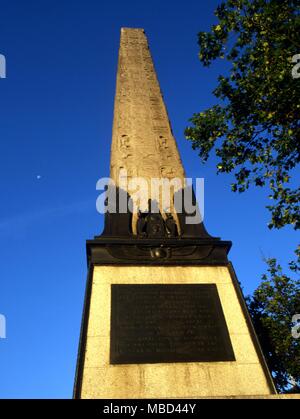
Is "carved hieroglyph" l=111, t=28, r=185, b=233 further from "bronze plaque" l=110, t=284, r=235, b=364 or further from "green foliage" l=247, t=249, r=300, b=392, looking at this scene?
"green foliage" l=247, t=249, r=300, b=392

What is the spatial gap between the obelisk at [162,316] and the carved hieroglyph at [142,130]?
65 cm

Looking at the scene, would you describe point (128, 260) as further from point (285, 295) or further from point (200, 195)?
point (285, 295)

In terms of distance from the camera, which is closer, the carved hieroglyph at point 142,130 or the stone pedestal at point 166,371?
the stone pedestal at point 166,371

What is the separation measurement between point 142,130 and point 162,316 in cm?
552

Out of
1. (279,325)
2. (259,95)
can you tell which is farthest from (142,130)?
(279,325)

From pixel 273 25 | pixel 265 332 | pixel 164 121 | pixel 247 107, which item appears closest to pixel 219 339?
pixel 164 121

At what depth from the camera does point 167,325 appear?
4.87m

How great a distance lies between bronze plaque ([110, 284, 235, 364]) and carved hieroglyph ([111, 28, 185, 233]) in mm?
2100

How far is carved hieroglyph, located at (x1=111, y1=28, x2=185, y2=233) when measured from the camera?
26.3 ft

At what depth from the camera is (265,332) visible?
1661 centimetres

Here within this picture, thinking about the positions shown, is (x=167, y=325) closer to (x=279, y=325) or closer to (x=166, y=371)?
(x=166, y=371)

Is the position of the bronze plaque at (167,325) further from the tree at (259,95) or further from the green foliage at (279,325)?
the green foliage at (279,325)

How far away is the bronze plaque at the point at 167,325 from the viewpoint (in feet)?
15.0

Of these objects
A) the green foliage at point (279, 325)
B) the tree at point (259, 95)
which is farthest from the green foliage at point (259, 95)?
the green foliage at point (279, 325)
